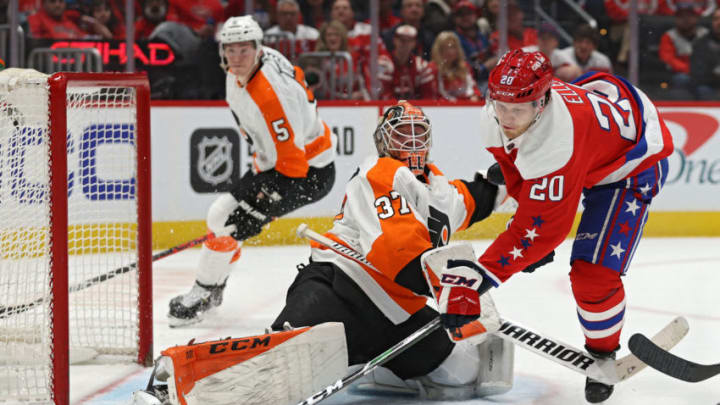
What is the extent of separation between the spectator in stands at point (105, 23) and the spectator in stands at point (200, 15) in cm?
33

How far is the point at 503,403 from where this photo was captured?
2.54m

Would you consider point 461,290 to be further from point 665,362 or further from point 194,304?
point 194,304

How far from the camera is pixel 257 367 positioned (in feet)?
7.45

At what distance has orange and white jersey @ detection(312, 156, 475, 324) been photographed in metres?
2.43

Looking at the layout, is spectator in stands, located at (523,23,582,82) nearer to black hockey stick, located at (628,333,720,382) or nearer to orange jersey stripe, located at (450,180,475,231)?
orange jersey stripe, located at (450,180,475,231)

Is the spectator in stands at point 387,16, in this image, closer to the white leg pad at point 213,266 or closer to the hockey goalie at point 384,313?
the white leg pad at point 213,266

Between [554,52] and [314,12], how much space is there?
1.47m

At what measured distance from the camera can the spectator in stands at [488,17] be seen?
5.92 meters

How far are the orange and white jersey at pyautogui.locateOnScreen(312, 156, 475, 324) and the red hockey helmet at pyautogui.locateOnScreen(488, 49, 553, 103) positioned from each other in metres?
0.39

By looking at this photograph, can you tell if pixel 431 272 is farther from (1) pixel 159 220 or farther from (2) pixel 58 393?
(1) pixel 159 220

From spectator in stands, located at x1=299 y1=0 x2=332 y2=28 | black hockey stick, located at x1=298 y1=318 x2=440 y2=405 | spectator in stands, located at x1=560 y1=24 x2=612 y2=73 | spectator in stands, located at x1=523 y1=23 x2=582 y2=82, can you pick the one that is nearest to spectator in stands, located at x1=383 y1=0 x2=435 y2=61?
spectator in stands, located at x1=299 y1=0 x2=332 y2=28

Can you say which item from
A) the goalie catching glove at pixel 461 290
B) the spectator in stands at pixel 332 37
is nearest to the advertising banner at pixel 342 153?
the spectator in stands at pixel 332 37

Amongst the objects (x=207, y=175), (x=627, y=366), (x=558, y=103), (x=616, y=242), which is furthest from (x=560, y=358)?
(x=207, y=175)

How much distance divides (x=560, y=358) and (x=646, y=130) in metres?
0.61
